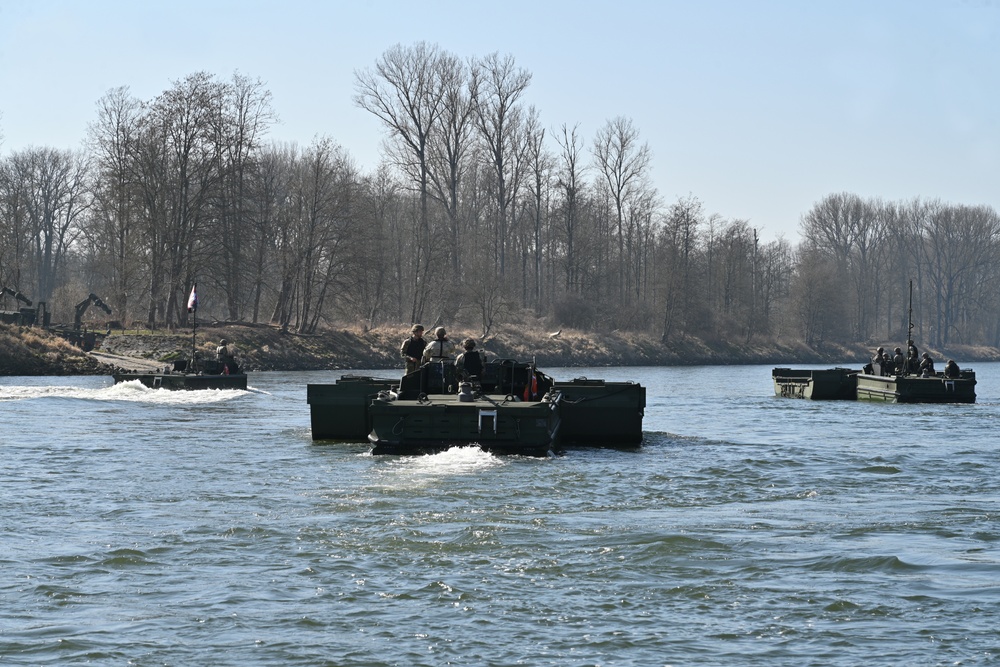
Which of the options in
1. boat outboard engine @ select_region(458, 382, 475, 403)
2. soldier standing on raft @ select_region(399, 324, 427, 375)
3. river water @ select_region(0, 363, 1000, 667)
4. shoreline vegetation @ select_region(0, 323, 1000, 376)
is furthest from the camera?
shoreline vegetation @ select_region(0, 323, 1000, 376)

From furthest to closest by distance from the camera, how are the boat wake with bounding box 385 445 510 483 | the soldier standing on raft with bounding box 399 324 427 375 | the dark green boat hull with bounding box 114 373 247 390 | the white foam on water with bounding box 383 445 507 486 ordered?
Answer: the dark green boat hull with bounding box 114 373 247 390, the soldier standing on raft with bounding box 399 324 427 375, the boat wake with bounding box 385 445 510 483, the white foam on water with bounding box 383 445 507 486

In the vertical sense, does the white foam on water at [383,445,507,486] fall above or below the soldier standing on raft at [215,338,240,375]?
below

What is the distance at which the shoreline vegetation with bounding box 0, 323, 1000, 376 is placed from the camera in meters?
56.0

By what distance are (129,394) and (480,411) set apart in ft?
69.1

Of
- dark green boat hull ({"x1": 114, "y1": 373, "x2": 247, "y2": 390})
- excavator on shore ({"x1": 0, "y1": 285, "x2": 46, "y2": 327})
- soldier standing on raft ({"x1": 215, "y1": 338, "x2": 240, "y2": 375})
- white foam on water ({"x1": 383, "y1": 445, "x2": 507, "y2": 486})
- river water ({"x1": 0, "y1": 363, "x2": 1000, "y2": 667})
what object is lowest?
river water ({"x1": 0, "y1": 363, "x2": 1000, "y2": 667})

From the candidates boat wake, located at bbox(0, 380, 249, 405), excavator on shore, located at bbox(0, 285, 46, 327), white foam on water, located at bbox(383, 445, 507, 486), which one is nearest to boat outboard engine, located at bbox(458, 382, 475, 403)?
white foam on water, located at bbox(383, 445, 507, 486)

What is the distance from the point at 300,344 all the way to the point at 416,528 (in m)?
56.0

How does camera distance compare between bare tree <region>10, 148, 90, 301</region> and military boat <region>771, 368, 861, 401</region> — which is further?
bare tree <region>10, 148, 90, 301</region>

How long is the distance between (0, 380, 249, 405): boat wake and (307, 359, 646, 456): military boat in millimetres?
13388

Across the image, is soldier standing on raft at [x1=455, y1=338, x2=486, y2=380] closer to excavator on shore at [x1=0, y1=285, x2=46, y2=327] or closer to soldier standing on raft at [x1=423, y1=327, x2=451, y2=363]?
soldier standing on raft at [x1=423, y1=327, x2=451, y2=363]

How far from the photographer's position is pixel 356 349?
72438 millimetres

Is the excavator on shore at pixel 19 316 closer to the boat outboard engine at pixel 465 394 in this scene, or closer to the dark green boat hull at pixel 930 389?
the dark green boat hull at pixel 930 389

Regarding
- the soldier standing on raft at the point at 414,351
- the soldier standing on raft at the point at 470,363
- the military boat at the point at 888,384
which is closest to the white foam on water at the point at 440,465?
the soldier standing on raft at the point at 470,363

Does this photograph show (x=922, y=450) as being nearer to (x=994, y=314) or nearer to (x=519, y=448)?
(x=519, y=448)
